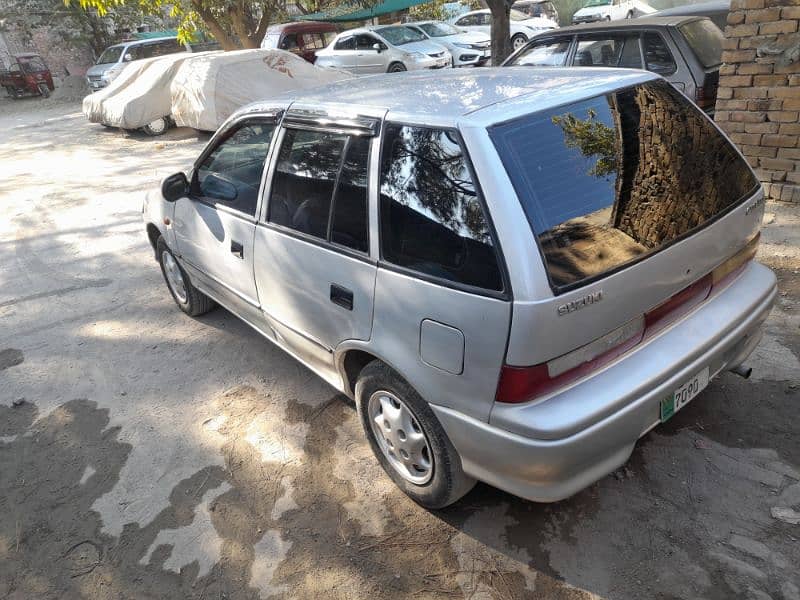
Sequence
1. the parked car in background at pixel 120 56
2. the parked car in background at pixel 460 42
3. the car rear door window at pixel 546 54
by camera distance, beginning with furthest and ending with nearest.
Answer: the parked car in background at pixel 120 56 → the parked car in background at pixel 460 42 → the car rear door window at pixel 546 54

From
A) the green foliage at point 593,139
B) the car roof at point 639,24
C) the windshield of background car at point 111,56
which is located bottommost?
the green foliage at point 593,139

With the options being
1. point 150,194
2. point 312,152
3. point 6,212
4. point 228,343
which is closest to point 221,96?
point 6,212

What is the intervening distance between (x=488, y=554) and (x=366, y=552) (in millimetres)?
511

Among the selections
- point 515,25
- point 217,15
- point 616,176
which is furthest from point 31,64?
point 616,176

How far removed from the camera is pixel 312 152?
8.78ft

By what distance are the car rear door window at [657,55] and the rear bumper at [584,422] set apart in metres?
4.63

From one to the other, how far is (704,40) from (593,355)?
5.65 meters

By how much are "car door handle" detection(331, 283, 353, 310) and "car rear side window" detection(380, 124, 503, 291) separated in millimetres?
289

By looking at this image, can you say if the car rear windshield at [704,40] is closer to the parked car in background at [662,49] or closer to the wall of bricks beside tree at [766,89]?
the parked car in background at [662,49]

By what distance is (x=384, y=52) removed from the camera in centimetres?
1488

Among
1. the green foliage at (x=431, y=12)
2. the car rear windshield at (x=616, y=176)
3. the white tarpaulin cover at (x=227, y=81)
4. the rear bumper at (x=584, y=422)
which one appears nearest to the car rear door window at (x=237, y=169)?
the car rear windshield at (x=616, y=176)

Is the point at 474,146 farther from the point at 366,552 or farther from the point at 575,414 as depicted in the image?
the point at 366,552

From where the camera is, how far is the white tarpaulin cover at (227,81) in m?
10.9

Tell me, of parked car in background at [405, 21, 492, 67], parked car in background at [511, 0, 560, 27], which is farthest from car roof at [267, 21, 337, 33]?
parked car in background at [511, 0, 560, 27]
